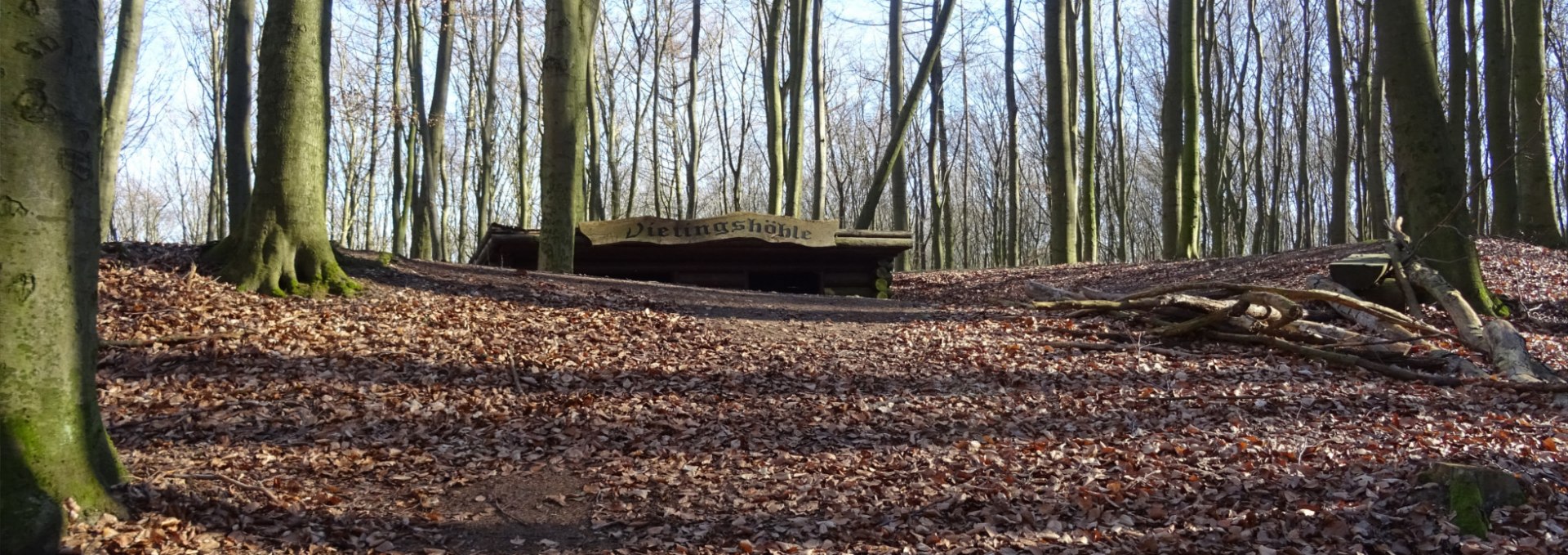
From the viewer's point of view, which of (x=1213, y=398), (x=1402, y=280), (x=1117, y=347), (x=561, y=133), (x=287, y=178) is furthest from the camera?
(x=561, y=133)

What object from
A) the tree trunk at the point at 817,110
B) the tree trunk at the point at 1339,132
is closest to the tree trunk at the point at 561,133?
the tree trunk at the point at 817,110

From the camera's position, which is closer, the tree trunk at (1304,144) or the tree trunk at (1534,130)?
the tree trunk at (1534,130)

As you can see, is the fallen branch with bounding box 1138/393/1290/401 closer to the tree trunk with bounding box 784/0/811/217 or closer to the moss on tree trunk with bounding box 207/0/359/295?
the moss on tree trunk with bounding box 207/0/359/295

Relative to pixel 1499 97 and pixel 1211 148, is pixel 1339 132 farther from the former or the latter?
pixel 1499 97

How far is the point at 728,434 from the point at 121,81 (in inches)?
419

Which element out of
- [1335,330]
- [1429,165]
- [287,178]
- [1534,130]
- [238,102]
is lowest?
[1335,330]

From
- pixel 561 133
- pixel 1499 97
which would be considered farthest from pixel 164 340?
pixel 1499 97

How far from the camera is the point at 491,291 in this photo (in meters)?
9.11

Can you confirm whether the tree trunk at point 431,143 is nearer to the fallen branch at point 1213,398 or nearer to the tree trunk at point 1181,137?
the tree trunk at point 1181,137

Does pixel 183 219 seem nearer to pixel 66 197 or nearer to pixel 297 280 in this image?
pixel 297 280

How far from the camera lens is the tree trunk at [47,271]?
370cm

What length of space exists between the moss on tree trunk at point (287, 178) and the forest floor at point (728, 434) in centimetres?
29

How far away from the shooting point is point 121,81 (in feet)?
39.7

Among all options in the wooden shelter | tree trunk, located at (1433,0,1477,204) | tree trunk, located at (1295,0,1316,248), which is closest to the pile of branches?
the wooden shelter
